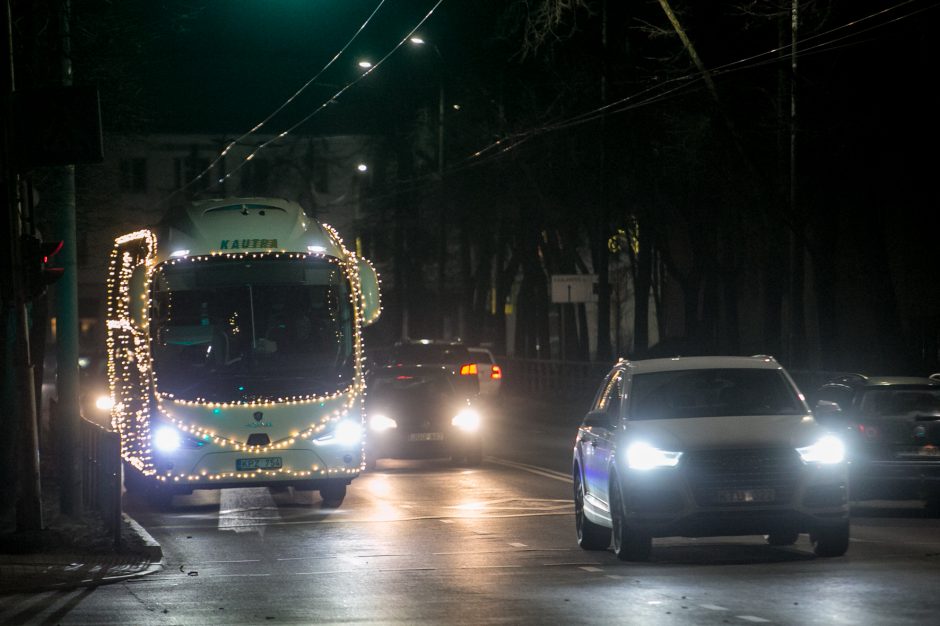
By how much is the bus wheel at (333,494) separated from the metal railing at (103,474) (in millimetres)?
2838

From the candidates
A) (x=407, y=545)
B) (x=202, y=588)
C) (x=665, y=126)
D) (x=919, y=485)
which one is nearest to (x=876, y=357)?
(x=665, y=126)

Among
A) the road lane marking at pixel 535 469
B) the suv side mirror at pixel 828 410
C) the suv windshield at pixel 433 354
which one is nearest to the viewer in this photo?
the suv side mirror at pixel 828 410

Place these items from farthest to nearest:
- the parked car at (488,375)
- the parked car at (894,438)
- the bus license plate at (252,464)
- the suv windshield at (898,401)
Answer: the parked car at (488,375) < the bus license plate at (252,464) < the suv windshield at (898,401) < the parked car at (894,438)

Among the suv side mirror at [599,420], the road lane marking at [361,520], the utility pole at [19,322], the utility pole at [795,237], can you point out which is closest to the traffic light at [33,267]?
the utility pole at [19,322]

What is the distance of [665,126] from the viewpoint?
1649 inches

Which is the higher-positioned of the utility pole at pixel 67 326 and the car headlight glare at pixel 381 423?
the utility pole at pixel 67 326

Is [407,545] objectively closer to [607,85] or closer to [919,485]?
[919,485]

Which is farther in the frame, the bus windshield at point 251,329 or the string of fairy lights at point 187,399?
the bus windshield at point 251,329

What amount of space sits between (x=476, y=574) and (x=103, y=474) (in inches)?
197

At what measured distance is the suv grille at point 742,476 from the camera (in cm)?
1404

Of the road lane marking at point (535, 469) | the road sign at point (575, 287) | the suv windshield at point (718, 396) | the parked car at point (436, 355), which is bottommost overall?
the road lane marking at point (535, 469)

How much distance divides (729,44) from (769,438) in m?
25.6

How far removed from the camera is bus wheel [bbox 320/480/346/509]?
69.0 feet

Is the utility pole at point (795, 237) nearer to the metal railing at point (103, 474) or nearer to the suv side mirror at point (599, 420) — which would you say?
the metal railing at point (103, 474)
